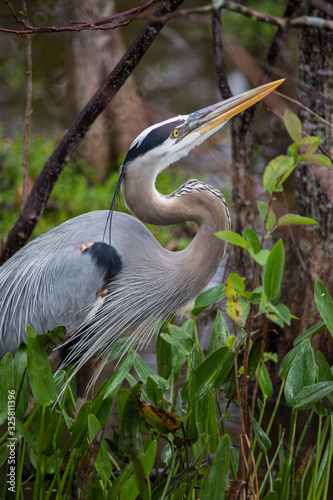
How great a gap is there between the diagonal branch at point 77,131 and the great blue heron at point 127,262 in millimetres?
181

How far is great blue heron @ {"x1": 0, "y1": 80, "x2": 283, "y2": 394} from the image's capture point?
2471mm

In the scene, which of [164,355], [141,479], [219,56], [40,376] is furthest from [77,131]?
[141,479]

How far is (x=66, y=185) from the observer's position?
5.33 meters

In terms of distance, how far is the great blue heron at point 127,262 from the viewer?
2.47m

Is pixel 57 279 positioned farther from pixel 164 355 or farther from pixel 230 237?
pixel 230 237

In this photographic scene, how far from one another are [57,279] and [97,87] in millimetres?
3260

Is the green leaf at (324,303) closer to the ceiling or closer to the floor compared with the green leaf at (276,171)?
closer to the floor

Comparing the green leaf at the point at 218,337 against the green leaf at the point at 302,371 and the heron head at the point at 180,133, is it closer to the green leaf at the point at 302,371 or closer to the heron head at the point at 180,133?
the green leaf at the point at 302,371

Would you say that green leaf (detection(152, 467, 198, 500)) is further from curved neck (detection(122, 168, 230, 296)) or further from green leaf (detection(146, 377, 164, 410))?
curved neck (detection(122, 168, 230, 296))

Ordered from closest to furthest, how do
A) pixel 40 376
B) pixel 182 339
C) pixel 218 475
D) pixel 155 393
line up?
pixel 218 475
pixel 40 376
pixel 155 393
pixel 182 339

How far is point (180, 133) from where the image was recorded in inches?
97.2

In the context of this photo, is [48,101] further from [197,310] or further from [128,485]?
[128,485]

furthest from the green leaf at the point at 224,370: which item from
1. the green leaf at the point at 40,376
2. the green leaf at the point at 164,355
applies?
the green leaf at the point at 40,376

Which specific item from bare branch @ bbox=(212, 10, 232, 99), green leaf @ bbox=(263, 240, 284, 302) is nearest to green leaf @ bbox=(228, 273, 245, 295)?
green leaf @ bbox=(263, 240, 284, 302)
